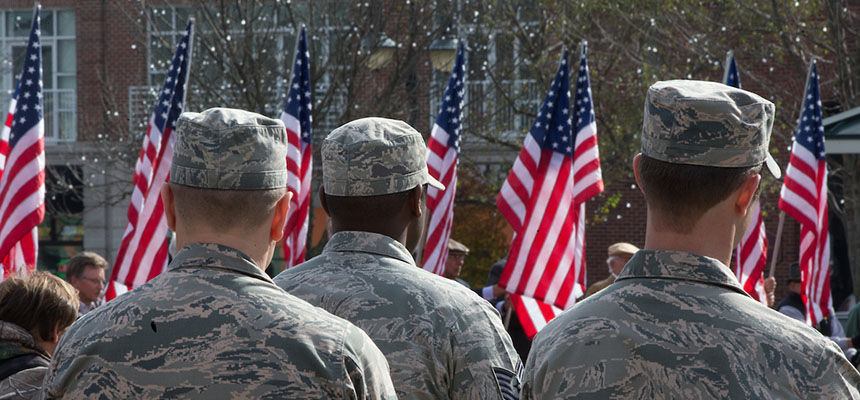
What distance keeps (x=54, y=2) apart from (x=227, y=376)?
77.1 ft

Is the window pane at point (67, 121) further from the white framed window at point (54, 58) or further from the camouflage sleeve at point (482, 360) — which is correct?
the camouflage sleeve at point (482, 360)

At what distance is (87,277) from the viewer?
7461 mm

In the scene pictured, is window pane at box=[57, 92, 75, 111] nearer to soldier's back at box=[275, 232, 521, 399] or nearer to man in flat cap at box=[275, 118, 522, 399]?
man in flat cap at box=[275, 118, 522, 399]

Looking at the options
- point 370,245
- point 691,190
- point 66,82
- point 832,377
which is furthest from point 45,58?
point 832,377

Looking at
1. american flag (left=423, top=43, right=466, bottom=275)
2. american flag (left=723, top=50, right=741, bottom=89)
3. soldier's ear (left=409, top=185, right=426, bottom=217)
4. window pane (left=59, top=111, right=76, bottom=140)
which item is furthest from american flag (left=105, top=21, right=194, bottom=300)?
window pane (left=59, top=111, right=76, bottom=140)

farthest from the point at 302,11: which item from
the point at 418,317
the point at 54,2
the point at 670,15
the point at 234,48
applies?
the point at 418,317

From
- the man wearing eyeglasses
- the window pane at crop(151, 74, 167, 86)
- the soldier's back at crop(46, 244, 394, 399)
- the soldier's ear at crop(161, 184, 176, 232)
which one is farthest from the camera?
the window pane at crop(151, 74, 167, 86)

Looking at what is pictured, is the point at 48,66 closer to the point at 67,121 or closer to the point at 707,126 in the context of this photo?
the point at 67,121

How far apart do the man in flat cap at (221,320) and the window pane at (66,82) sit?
75.7 feet

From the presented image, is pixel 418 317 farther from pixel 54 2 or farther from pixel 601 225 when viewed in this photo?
pixel 54 2

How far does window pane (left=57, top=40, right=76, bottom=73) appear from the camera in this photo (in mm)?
23844

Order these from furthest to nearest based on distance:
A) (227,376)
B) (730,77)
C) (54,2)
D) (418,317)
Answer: (54,2) < (730,77) < (418,317) < (227,376)

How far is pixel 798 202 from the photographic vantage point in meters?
9.34

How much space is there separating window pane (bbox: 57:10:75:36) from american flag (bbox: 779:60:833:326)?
60.3 feet
